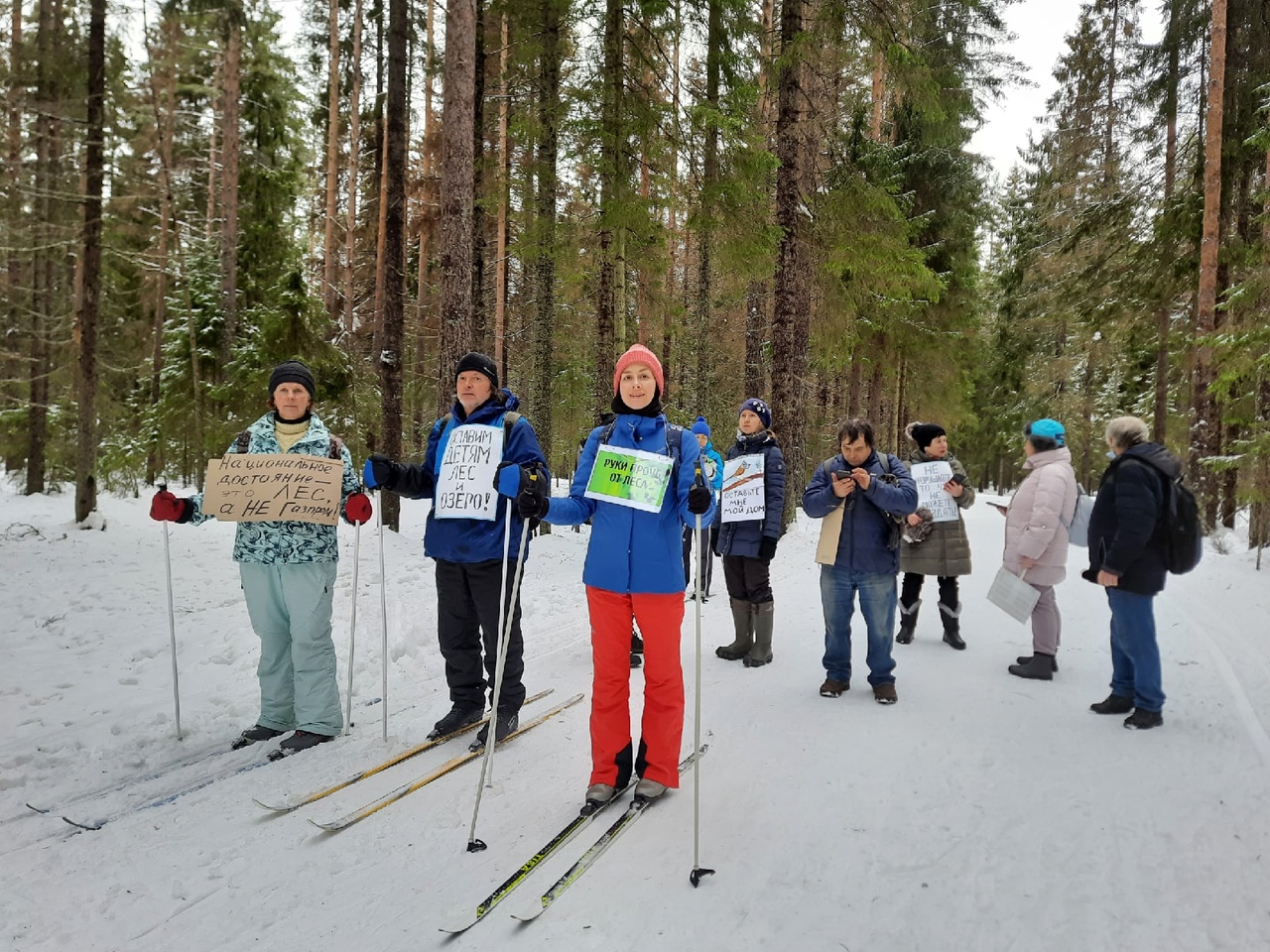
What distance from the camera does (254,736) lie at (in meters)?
4.43

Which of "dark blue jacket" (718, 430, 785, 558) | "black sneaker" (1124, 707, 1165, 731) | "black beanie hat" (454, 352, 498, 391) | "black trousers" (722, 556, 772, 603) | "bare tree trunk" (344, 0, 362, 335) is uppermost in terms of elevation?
"bare tree trunk" (344, 0, 362, 335)

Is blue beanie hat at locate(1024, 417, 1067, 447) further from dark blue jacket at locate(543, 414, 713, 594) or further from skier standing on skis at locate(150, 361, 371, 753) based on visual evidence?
skier standing on skis at locate(150, 361, 371, 753)

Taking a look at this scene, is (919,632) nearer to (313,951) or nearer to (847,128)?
(313,951)

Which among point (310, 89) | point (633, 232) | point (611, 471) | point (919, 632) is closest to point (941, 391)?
point (633, 232)

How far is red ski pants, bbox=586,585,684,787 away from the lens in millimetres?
3572

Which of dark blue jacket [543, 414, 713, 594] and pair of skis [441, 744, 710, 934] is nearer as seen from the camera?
pair of skis [441, 744, 710, 934]

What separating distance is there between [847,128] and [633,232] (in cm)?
1002

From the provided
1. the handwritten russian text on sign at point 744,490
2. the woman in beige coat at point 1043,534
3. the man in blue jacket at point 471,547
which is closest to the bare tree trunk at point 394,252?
the handwritten russian text on sign at point 744,490

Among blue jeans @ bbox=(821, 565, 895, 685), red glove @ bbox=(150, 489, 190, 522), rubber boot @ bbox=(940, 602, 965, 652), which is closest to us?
red glove @ bbox=(150, 489, 190, 522)

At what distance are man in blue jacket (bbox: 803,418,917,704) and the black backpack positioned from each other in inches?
63.3

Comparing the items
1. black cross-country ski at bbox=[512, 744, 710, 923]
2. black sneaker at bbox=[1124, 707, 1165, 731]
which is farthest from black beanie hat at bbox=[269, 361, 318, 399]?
black sneaker at bbox=[1124, 707, 1165, 731]

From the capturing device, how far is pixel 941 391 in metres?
24.0

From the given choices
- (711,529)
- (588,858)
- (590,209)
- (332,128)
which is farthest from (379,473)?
(332,128)

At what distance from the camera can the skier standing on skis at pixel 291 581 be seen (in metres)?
4.31
